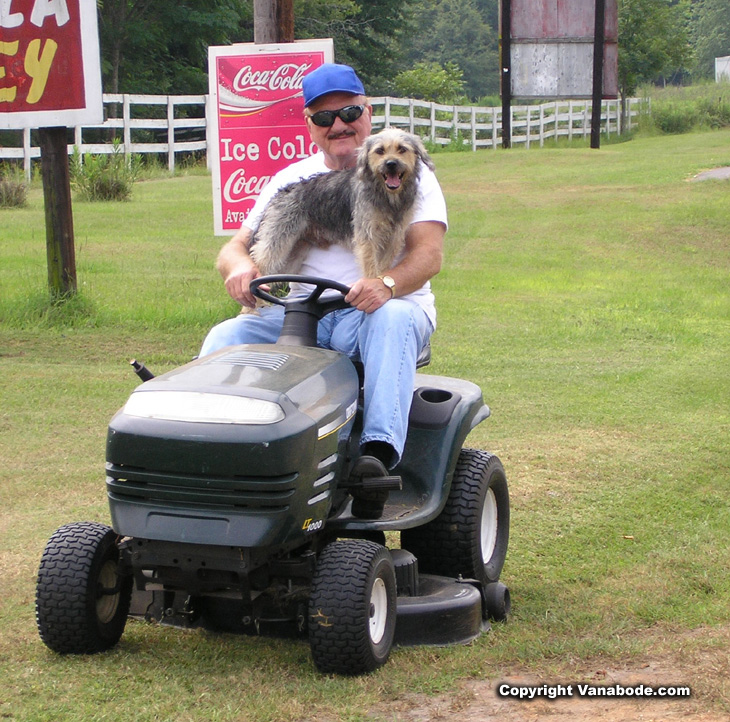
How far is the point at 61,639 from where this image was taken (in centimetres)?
304

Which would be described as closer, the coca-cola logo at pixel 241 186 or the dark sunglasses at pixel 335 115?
the dark sunglasses at pixel 335 115

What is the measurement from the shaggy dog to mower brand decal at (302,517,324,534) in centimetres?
109

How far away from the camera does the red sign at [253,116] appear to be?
7.49 m

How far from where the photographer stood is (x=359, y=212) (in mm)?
3922

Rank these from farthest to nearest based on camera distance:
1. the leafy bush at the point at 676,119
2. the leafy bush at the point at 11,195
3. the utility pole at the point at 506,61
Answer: the leafy bush at the point at 676,119 → the leafy bush at the point at 11,195 → the utility pole at the point at 506,61

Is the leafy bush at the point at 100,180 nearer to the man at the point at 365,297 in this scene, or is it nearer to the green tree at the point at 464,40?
the man at the point at 365,297

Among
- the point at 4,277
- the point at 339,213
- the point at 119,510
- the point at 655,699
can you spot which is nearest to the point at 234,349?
the point at 119,510

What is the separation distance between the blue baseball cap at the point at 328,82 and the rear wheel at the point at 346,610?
1.76 m

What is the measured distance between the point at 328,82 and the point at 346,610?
199cm

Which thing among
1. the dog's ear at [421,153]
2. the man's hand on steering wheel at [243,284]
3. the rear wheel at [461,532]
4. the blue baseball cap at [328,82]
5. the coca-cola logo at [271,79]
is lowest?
the rear wheel at [461,532]

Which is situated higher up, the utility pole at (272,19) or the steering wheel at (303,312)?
the utility pole at (272,19)

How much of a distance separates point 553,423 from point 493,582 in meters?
2.63

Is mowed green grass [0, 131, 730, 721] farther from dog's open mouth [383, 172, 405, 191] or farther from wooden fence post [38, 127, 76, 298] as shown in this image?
dog's open mouth [383, 172, 405, 191]

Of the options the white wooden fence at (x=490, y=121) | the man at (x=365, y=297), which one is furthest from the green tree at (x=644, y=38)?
the man at (x=365, y=297)
